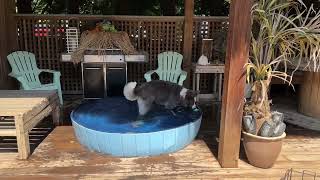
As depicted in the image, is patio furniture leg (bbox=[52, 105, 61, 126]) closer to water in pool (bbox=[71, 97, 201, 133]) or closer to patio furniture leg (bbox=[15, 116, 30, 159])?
water in pool (bbox=[71, 97, 201, 133])

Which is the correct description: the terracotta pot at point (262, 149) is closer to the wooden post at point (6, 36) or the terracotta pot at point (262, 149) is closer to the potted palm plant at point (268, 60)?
the potted palm plant at point (268, 60)

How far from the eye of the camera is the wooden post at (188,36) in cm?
570

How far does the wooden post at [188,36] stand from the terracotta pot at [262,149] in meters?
2.90

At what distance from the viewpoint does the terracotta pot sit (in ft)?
10.4

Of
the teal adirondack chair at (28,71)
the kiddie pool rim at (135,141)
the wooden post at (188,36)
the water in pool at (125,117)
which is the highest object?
the wooden post at (188,36)

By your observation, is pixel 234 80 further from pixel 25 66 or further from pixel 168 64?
pixel 25 66

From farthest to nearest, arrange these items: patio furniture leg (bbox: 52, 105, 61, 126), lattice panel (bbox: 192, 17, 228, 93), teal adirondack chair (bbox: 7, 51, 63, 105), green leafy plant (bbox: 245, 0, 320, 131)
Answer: lattice panel (bbox: 192, 17, 228, 93)
teal adirondack chair (bbox: 7, 51, 63, 105)
patio furniture leg (bbox: 52, 105, 61, 126)
green leafy plant (bbox: 245, 0, 320, 131)

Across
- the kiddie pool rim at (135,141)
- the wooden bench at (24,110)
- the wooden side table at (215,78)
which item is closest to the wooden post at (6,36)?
the wooden bench at (24,110)

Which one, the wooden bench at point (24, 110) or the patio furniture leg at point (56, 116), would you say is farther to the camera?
the patio furniture leg at point (56, 116)

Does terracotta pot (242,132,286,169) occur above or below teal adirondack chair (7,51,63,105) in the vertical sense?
below

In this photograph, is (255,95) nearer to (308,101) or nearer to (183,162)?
(183,162)

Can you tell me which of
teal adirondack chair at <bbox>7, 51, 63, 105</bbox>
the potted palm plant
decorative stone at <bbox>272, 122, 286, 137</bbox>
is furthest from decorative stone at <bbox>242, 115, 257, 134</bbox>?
teal adirondack chair at <bbox>7, 51, 63, 105</bbox>

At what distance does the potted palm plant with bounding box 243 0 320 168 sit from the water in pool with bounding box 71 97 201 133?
2.84 feet

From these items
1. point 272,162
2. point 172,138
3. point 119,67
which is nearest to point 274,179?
point 272,162
